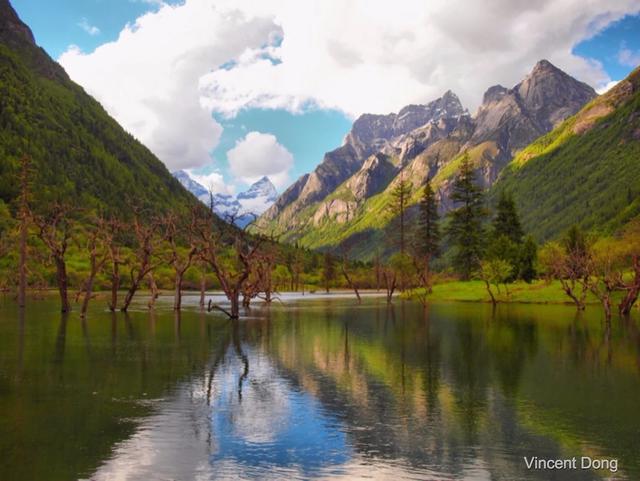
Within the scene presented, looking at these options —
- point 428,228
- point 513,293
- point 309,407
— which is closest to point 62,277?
point 309,407

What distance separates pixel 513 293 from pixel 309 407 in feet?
283

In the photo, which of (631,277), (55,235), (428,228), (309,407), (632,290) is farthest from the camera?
(428,228)

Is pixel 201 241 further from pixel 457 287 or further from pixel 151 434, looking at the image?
pixel 457 287

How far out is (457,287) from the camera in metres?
113

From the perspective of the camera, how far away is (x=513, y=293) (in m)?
100

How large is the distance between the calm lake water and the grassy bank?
53.6 meters

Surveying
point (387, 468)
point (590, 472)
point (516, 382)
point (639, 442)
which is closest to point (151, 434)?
point (387, 468)

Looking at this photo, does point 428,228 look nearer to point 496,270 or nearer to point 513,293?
point 513,293

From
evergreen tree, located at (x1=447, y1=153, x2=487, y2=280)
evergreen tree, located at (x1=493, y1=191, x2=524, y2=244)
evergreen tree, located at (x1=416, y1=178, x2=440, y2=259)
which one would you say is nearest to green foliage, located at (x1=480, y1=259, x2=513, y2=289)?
evergreen tree, located at (x1=447, y1=153, x2=487, y2=280)

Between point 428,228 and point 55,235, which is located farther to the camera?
point 428,228

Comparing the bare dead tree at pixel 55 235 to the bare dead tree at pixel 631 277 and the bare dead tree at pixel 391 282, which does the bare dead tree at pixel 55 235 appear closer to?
the bare dead tree at pixel 391 282

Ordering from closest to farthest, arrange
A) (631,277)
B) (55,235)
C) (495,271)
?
(55,235)
(631,277)
(495,271)

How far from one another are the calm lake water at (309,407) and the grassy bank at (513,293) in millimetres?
53614

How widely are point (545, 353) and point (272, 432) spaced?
2387 centimetres
